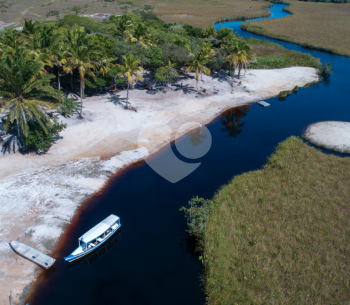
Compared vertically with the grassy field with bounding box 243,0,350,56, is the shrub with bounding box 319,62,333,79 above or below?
below

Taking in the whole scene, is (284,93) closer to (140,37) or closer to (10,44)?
(140,37)

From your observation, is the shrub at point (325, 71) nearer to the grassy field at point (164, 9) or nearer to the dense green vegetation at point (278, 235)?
the dense green vegetation at point (278, 235)

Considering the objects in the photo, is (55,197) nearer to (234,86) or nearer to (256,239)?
(256,239)

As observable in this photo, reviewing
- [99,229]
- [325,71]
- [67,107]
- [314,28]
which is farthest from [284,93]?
[314,28]

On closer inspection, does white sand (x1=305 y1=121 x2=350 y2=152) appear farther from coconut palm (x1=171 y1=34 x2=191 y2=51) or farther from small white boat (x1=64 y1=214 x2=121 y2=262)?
small white boat (x1=64 y1=214 x2=121 y2=262)

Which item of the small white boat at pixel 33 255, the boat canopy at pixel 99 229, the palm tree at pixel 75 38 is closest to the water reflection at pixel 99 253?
the boat canopy at pixel 99 229

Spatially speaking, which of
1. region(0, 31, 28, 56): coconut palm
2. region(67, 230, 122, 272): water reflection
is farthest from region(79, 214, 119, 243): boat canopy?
region(0, 31, 28, 56): coconut palm
